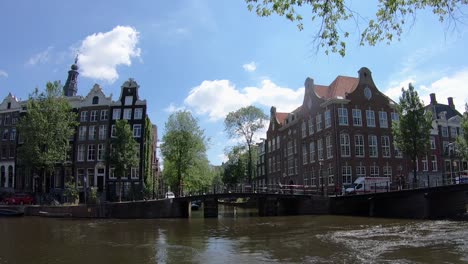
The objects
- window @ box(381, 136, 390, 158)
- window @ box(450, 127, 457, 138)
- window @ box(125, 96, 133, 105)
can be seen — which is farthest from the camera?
window @ box(450, 127, 457, 138)

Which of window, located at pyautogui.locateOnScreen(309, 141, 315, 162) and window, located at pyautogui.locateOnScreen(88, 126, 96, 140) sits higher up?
window, located at pyautogui.locateOnScreen(88, 126, 96, 140)

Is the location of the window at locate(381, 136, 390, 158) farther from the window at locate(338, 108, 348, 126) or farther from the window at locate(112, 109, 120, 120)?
the window at locate(112, 109, 120, 120)

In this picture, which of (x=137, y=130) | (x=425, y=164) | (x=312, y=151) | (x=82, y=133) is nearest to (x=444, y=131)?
(x=425, y=164)

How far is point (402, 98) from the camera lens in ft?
147

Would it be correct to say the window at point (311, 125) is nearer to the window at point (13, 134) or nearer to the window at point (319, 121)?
the window at point (319, 121)

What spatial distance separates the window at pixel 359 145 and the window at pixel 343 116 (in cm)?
252

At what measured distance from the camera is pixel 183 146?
61.4 metres

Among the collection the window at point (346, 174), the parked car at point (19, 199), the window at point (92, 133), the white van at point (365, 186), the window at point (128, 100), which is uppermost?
the window at point (128, 100)

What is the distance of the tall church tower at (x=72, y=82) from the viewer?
73.2m

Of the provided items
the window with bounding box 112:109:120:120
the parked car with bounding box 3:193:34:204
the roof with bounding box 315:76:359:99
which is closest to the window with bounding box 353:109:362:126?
the roof with bounding box 315:76:359:99

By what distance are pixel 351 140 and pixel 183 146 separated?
79.9ft

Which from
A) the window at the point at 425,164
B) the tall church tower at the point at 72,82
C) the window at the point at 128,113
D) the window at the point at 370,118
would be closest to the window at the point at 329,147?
the window at the point at 370,118

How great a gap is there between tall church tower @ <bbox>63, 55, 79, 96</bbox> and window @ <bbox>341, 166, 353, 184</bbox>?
48873mm

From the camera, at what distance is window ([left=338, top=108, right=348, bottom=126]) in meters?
56.8
